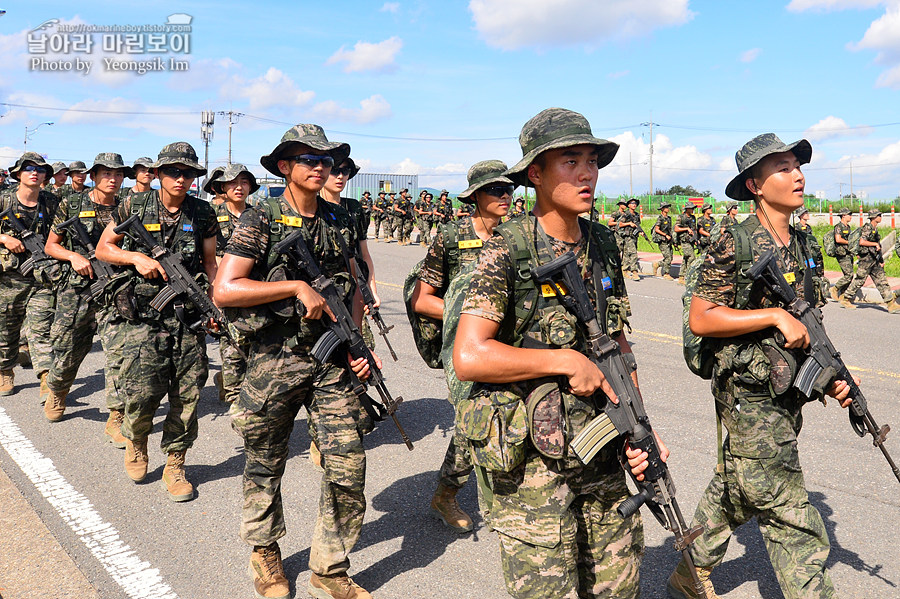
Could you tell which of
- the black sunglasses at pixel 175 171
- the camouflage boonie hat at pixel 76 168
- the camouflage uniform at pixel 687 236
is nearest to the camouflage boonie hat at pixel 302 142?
the black sunglasses at pixel 175 171

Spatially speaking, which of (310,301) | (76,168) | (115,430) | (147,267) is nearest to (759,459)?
(310,301)

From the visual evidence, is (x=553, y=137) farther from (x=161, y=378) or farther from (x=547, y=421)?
(x=161, y=378)

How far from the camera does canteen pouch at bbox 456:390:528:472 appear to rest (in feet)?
7.73

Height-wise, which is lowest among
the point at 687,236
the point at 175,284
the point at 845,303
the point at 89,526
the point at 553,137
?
the point at 89,526

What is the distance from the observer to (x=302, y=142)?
11.6 feet

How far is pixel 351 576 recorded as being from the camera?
3.77 meters

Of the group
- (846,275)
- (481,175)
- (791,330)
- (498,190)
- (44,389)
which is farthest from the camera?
(846,275)

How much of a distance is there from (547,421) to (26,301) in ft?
23.7

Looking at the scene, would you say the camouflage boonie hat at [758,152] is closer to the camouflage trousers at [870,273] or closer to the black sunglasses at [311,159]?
the black sunglasses at [311,159]

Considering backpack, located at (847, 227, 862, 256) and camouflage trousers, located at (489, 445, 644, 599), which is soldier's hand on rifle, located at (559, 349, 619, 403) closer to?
camouflage trousers, located at (489, 445, 644, 599)

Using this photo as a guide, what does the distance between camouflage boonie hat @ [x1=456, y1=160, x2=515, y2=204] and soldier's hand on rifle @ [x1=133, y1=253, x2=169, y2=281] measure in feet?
7.17

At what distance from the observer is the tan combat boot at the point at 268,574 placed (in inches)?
140

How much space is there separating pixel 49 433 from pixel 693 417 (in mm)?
5611

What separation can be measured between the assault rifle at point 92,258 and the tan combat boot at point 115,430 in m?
0.99
